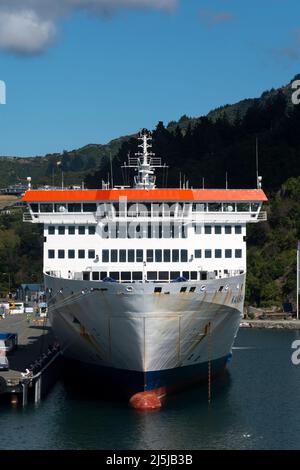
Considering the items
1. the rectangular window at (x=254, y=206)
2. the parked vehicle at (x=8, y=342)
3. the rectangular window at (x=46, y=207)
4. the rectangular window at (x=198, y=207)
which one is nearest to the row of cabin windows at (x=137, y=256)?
the rectangular window at (x=198, y=207)

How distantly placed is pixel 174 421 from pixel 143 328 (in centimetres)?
443

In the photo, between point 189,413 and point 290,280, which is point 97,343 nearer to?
point 189,413

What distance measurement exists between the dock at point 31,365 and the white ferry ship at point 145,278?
7.19 ft

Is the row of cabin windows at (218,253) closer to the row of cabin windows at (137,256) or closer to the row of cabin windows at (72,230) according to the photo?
the row of cabin windows at (137,256)

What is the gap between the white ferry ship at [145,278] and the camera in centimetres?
4703

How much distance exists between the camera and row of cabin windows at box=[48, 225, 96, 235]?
53.5 meters

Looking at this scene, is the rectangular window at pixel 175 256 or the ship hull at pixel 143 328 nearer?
the ship hull at pixel 143 328

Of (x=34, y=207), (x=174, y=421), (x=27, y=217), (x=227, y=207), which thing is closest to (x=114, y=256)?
(x=34, y=207)

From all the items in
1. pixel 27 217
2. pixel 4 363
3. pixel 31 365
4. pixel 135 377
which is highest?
pixel 27 217

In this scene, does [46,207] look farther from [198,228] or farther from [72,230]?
[198,228]

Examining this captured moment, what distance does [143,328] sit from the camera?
153ft

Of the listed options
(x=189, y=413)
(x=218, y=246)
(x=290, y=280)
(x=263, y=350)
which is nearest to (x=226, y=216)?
(x=218, y=246)

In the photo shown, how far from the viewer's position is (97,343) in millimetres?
49062

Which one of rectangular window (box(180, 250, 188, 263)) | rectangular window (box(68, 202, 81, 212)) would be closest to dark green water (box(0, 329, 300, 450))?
rectangular window (box(180, 250, 188, 263))
